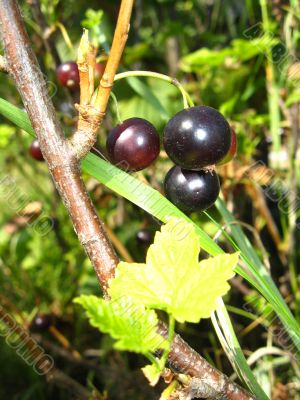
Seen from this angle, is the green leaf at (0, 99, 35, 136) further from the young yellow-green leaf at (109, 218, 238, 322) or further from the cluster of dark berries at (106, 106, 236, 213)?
the young yellow-green leaf at (109, 218, 238, 322)

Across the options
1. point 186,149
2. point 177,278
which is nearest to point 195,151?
point 186,149

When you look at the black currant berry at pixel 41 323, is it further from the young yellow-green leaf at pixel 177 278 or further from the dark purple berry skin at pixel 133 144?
the young yellow-green leaf at pixel 177 278

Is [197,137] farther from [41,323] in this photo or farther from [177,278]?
[41,323]

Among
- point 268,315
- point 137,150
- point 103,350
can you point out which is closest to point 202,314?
point 137,150

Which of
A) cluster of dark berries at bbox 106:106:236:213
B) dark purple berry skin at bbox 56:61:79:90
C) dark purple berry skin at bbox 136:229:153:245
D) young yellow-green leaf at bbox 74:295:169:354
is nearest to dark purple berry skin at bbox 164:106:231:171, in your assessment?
cluster of dark berries at bbox 106:106:236:213

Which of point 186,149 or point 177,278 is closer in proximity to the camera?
point 177,278

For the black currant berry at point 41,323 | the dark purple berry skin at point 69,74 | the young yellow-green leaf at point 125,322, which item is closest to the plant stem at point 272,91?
the dark purple berry skin at point 69,74
